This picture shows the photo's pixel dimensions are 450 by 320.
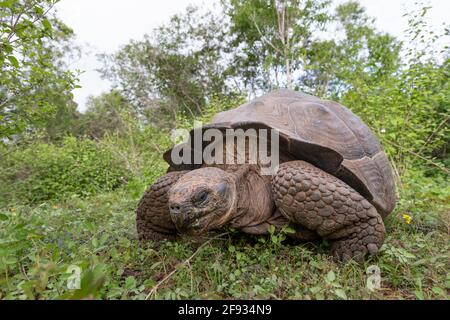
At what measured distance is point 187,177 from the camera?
5.95ft

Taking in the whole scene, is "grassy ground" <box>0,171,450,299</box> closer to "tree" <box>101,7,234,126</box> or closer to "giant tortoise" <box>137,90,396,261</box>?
"giant tortoise" <box>137,90,396,261</box>

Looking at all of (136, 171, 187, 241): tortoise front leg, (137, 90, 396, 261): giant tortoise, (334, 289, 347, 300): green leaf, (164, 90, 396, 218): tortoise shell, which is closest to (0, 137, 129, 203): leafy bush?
(136, 171, 187, 241): tortoise front leg

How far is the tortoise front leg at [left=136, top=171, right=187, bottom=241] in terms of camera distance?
6.98ft

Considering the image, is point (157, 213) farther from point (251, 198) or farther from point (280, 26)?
point (280, 26)

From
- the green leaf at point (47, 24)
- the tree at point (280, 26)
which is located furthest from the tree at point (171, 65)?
the green leaf at point (47, 24)

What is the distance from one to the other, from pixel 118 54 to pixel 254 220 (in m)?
19.2

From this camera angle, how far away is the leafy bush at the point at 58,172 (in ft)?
22.2

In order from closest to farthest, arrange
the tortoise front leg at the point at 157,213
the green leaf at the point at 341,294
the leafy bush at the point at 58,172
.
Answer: the green leaf at the point at 341,294
the tortoise front leg at the point at 157,213
the leafy bush at the point at 58,172

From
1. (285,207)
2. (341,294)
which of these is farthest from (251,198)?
(341,294)

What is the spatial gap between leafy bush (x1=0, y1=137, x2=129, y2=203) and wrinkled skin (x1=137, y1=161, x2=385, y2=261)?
17.3 ft

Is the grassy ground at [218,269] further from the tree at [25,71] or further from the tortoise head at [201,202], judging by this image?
the tree at [25,71]

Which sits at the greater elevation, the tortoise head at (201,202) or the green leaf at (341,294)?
the tortoise head at (201,202)

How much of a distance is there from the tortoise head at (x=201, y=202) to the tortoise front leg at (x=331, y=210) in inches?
13.4
